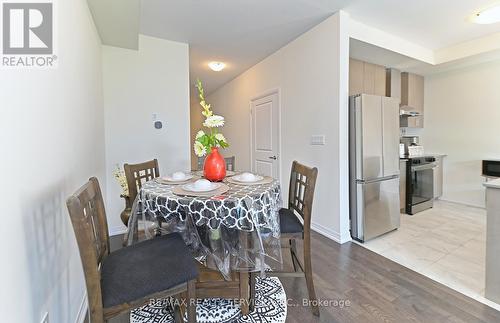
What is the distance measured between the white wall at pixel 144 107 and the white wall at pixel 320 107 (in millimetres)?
1432

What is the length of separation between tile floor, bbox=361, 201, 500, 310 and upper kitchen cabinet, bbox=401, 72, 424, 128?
1706 mm

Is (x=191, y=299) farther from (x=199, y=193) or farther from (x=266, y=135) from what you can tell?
(x=266, y=135)

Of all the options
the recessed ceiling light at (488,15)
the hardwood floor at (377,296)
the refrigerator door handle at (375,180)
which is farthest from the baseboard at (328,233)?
the recessed ceiling light at (488,15)

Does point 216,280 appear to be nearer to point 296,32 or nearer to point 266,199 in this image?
point 266,199

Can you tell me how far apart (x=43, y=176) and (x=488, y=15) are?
13.6 ft

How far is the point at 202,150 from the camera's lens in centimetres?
174

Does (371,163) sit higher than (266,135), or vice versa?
(266,135)

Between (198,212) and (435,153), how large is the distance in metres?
4.94

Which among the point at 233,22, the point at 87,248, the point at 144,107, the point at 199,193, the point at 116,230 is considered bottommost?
the point at 116,230

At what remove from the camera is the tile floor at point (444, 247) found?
76.0 inches

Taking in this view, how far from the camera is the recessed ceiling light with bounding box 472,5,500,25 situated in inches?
97.7

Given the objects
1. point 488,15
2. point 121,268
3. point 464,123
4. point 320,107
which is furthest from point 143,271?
point 464,123

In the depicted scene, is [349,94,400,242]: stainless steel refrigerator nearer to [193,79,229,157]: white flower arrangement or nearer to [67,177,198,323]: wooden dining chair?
[193,79,229,157]: white flower arrangement

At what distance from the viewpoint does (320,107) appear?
2.85 meters
